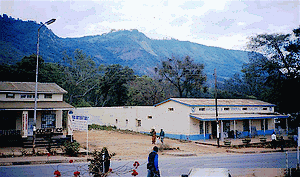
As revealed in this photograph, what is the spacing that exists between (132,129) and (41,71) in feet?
80.0

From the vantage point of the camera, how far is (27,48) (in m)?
155

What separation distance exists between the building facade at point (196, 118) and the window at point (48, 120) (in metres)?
13.3

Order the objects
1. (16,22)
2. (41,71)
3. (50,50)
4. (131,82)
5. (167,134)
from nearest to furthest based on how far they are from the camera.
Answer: (167,134) < (41,71) < (131,82) < (50,50) < (16,22)

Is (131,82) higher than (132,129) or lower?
higher

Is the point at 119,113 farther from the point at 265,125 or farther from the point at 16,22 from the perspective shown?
the point at 16,22

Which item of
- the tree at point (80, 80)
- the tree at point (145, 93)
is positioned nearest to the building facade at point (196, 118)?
the tree at point (145, 93)

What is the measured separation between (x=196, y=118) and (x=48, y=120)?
1568 centimetres

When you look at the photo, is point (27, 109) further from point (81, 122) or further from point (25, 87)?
point (81, 122)

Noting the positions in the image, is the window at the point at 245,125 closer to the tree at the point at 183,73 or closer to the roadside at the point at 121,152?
the roadside at the point at 121,152

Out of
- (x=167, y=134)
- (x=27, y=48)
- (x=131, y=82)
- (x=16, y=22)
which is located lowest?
(x=167, y=134)

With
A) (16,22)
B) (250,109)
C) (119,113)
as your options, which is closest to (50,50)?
(16,22)

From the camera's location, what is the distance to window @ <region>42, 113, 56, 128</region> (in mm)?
29750

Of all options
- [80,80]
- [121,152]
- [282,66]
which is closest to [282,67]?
[282,66]

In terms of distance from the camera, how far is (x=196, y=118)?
33.6m
